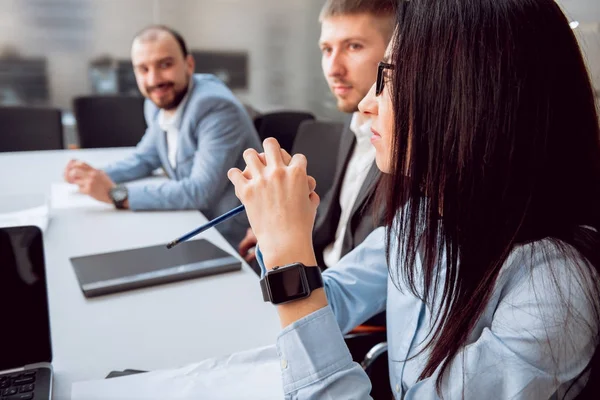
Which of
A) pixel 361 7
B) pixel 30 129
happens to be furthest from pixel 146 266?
pixel 30 129

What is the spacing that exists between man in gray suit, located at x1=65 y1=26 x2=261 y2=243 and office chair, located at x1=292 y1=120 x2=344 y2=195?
202 mm

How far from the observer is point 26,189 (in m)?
2.02

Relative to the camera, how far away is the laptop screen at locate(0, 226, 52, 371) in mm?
792

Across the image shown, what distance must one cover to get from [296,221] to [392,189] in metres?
0.15

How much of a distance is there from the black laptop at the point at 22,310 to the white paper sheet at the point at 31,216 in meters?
0.73

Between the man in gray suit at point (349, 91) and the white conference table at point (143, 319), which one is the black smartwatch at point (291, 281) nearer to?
the white conference table at point (143, 319)

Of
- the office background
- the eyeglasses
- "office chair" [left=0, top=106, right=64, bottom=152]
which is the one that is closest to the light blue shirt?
the eyeglasses

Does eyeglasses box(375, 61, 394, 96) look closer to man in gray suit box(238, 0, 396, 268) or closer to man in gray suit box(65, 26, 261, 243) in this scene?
man in gray suit box(238, 0, 396, 268)

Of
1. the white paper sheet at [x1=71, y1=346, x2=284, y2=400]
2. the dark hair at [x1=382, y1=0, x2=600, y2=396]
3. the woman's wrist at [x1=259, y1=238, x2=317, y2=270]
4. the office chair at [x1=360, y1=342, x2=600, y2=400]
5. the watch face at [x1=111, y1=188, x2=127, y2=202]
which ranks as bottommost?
the office chair at [x1=360, y1=342, x2=600, y2=400]

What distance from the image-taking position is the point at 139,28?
13.2ft

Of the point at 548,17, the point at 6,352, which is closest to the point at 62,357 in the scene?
the point at 6,352

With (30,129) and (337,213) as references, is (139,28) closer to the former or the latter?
(30,129)

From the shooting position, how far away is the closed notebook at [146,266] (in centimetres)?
119

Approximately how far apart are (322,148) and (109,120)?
1.57 m
